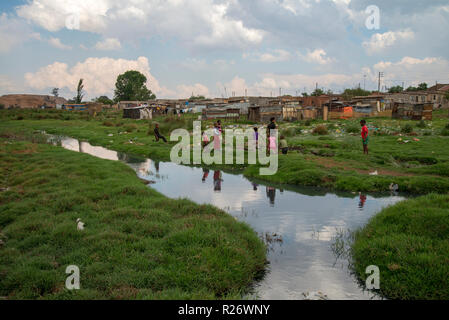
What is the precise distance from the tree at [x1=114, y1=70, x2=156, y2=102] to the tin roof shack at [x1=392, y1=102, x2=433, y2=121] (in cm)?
6439

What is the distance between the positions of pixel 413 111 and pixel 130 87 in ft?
223

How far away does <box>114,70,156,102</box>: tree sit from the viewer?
3371 inches

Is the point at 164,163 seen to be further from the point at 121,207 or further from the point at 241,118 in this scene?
the point at 241,118

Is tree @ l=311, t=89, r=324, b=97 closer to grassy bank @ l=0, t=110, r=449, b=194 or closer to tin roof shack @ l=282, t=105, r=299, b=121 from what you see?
tin roof shack @ l=282, t=105, r=299, b=121

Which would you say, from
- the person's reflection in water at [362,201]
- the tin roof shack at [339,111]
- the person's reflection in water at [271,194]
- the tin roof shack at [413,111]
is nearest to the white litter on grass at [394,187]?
the person's reflection in water at [362,201]

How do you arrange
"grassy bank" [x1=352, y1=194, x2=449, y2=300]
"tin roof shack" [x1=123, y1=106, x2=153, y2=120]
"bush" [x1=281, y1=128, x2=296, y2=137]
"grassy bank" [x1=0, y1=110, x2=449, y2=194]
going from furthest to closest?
"tin roof shack" [x1=123, y1=106, x2=153, y2=120]
"bush" [x1=281, y1=128, x2=296, y2=137]
"grassy bank" [x1=0, y1=110, x2=449, y2=194]
"grassy bank" [x1=352, y1=194, x2=449, y2=300]

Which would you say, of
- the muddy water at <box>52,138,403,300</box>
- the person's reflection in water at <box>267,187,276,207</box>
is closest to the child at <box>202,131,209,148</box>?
the muddy water at <box>52,138,403,300</box>

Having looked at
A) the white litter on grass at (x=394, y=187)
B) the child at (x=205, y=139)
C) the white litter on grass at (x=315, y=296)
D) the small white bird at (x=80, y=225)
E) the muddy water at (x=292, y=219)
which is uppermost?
the child at (x=205, y=139)

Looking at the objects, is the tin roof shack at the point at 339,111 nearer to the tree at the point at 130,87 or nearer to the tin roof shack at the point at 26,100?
the tree at the point at 130,87

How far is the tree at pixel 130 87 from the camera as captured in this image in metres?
85.6

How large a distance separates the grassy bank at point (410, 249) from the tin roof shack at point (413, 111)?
30.2 meters

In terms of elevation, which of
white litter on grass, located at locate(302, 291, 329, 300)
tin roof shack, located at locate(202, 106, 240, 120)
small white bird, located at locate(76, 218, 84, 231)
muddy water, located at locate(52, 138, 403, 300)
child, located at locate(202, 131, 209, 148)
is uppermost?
tin roof shack, located at locate(202, 106, 240, 120)
